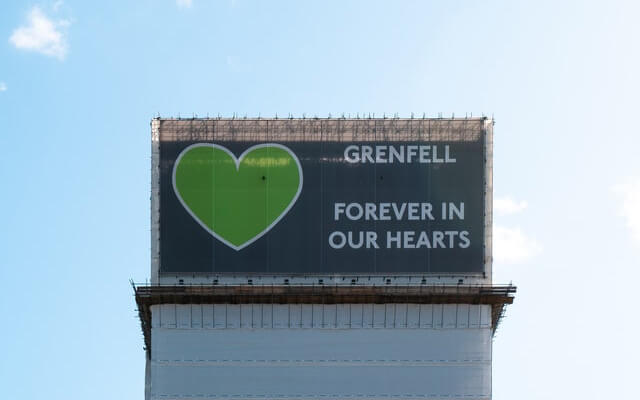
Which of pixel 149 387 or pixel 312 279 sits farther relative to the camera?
pixel 149 387

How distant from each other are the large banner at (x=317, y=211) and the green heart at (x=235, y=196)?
7cm

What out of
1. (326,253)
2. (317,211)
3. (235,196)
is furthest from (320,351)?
(235,196)

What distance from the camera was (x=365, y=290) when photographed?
264ft

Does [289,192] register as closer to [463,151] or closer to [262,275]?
[262,275]

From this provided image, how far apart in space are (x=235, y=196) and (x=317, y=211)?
623cm

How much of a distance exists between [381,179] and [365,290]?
838 cm

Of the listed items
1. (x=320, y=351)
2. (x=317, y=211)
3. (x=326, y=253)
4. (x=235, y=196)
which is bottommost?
(x=320, y=351)

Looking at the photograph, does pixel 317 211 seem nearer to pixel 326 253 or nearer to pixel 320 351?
pixel 326 253

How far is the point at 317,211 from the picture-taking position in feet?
268

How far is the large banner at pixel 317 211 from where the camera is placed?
81.5 m

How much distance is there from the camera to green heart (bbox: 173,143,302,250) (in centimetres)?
8156

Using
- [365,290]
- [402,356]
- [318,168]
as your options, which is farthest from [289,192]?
[402,356]

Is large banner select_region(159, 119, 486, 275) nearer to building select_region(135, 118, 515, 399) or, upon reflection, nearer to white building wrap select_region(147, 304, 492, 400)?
building select_region(135, 118, 515, 399)

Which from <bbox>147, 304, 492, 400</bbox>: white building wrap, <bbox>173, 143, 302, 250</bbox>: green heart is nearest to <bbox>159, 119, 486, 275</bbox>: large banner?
<bbox>173, 143, 302, 250</bbox>: green heart
